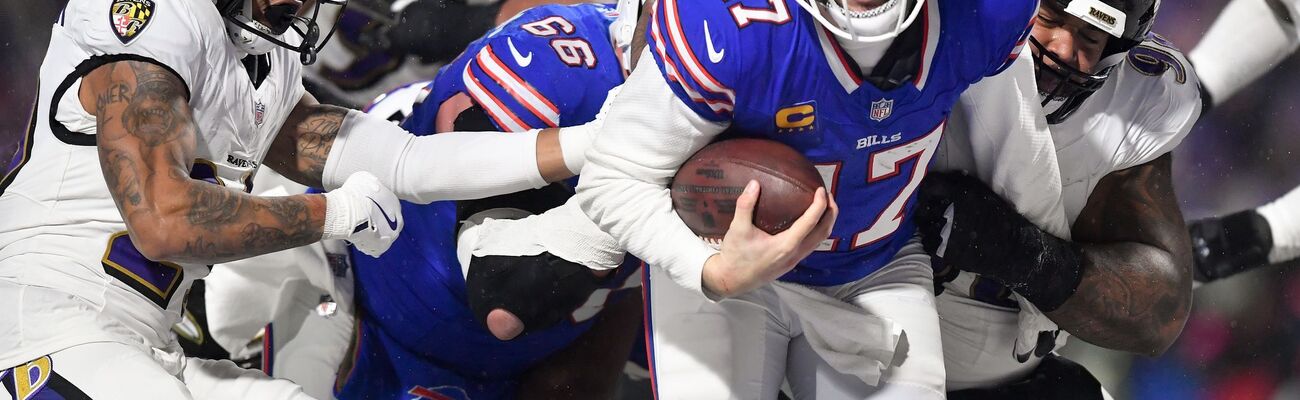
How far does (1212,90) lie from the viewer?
11.3ft

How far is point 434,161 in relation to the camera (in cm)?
265

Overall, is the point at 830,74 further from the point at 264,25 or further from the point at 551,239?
the point at 264,25

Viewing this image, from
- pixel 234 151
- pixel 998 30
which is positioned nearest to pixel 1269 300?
pixel 998 30

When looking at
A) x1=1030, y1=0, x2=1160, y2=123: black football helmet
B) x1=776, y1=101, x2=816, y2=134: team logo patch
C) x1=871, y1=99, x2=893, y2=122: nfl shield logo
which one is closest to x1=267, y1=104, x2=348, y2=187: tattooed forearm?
x1=776, y1=101, x2=816, y2=134: team logo patch

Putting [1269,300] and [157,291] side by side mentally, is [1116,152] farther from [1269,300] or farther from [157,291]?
[157,291]

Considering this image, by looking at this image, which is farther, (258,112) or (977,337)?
(977,337)

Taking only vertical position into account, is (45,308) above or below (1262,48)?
above

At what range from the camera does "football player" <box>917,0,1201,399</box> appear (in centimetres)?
245

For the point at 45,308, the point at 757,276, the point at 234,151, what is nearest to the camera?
the point at 757,276

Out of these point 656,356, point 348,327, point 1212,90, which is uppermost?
point 656,356

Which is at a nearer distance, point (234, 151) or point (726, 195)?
point (726, 195)

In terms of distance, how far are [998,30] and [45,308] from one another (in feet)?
5.36

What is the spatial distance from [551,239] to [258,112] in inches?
23.9

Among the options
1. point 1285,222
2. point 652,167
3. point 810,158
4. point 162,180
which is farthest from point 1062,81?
point 162,180
